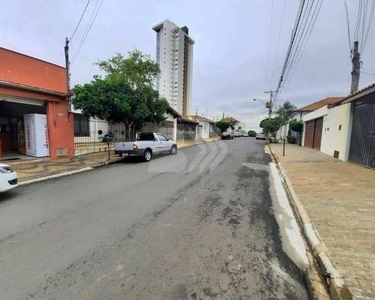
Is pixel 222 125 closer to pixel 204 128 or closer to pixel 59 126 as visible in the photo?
pixel 204 128

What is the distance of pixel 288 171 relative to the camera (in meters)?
10.0

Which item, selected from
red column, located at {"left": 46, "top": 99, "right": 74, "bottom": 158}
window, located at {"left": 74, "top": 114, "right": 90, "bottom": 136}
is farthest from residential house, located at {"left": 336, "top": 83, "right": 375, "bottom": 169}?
window, located at {"left": 74, "top": 114, "right": 90, "bottom": 136}

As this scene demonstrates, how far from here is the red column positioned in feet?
38.7

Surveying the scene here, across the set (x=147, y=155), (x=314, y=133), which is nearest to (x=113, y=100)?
(x=147, y=155)

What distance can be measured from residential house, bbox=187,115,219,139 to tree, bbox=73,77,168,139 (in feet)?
78.3

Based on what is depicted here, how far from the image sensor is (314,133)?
21359 mm

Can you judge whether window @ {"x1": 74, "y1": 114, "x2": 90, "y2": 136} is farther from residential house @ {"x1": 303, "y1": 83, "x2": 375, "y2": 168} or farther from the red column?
residential house @ {"x1": 303, "y1": 83, "x2": 375, "y2": 168}

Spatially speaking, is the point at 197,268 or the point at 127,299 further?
the point at 197,268

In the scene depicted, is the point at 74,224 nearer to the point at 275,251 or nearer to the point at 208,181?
the point at 275,251

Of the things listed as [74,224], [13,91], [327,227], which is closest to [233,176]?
[327,227]

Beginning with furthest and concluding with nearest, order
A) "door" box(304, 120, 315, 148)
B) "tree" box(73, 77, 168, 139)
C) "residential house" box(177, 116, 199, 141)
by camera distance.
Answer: "residential house" box(177, 116, 199, 141)
"door" box(304, 120, 315, 148)
"tree" box(73, 77, 168, 139)

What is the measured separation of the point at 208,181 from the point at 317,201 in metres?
3.38

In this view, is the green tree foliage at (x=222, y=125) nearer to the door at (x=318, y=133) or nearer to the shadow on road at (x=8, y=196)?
the door at (x=318, y=133)

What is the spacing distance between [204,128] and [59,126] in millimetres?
30530
